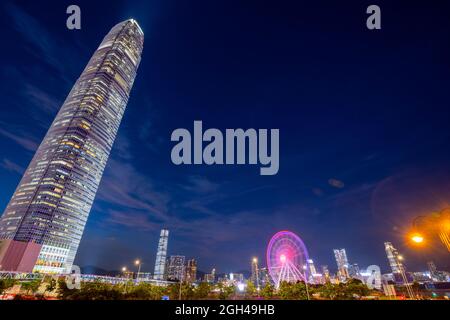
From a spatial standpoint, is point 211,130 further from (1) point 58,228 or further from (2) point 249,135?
(1) point 58,228

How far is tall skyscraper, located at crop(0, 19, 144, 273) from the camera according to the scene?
124 m

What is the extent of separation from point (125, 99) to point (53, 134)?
5808cm

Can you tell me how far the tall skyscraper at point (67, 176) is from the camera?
12412cm

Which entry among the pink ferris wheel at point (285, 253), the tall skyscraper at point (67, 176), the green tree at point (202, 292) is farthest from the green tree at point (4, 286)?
the tall skyscraper at point (67, 176)

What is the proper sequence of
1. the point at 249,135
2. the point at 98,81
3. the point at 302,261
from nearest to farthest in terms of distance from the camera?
the point at 249,135 < the point at 302,261 < the point at 98,81

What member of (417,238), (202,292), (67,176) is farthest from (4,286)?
(67,176)

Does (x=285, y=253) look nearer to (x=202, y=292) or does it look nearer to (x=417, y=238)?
(x=202, y=292)

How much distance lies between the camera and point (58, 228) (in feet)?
441

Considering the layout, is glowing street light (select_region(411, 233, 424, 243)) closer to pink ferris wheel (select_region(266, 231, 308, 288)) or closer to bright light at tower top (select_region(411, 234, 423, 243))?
bright light at tower top (select_region(411, 234, 423, 243))

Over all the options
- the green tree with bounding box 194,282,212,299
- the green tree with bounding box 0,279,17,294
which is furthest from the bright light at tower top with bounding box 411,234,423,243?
the green tree with bounding box 0,279,17,294

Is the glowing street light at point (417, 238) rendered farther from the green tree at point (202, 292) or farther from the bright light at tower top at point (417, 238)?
the green tree at point (202, 292)

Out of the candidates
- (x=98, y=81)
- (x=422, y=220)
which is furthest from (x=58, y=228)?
(x=422, y=220)
